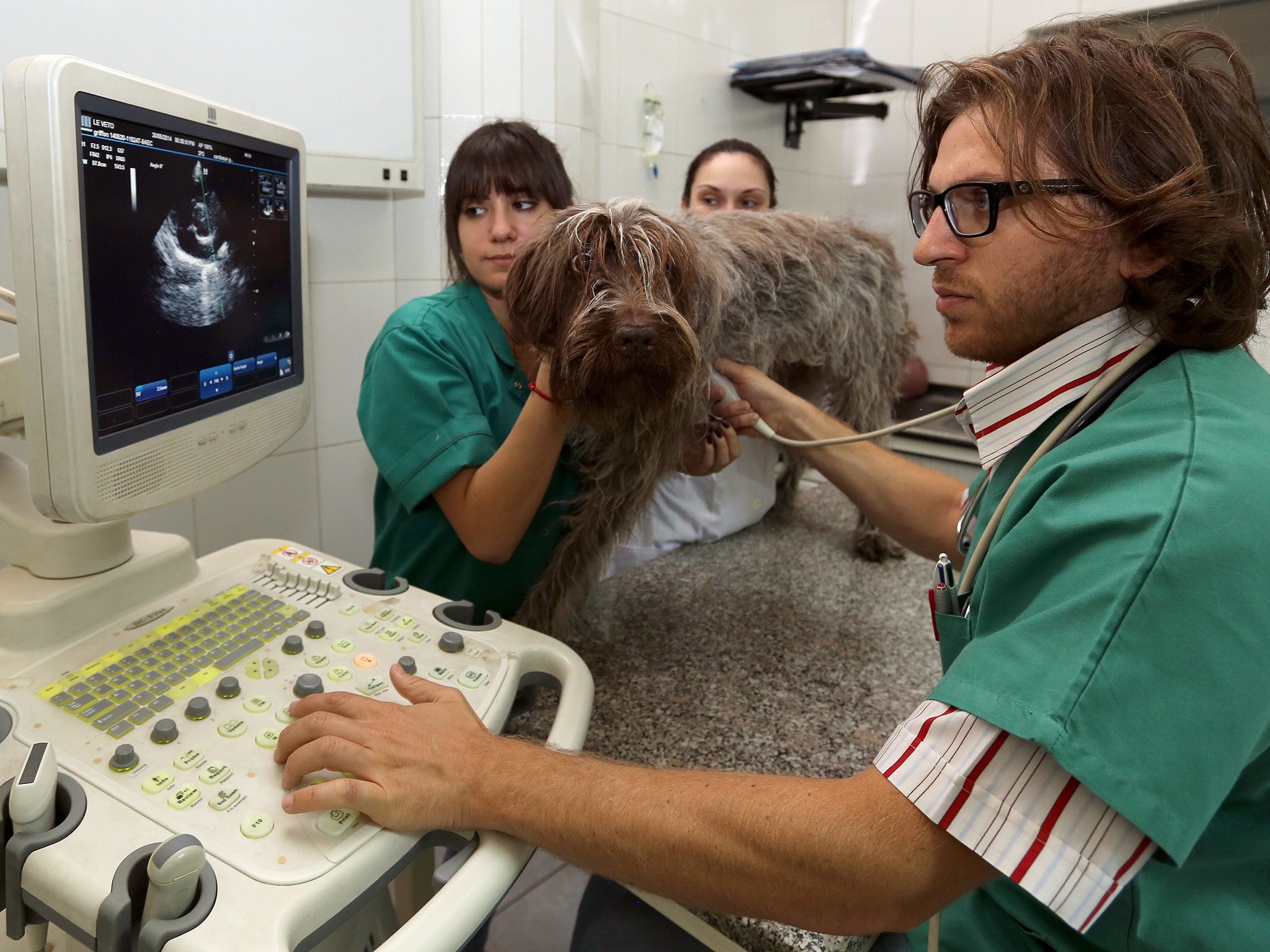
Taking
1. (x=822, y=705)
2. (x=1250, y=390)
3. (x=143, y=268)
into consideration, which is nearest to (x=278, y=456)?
(x=143, y=268)

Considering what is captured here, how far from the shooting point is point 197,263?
806 mm

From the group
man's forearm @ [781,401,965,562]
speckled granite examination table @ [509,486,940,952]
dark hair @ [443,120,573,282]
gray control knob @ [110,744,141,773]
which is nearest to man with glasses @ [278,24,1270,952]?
gray control knob @ [110,744,141,773]

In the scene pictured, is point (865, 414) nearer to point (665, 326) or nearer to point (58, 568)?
point (665, 326)

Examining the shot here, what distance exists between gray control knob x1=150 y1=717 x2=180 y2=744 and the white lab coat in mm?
905

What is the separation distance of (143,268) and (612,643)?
78cm

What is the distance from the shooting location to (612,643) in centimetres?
125

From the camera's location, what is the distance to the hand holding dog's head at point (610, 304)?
91 centimetres

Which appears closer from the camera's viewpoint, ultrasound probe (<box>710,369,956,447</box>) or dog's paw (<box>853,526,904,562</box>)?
ultrasound probe (<box>710,369,956,447</box>)

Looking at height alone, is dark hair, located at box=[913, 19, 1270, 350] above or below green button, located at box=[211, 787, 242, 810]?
above

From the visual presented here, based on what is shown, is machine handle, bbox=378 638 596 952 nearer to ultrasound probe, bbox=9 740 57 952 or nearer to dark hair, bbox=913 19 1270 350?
ultrasound probe, bbox=9 740 57 952

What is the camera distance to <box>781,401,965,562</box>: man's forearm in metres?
1.23

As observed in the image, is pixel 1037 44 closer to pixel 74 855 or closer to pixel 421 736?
pixel 421 736

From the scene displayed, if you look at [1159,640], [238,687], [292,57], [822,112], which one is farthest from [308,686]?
[822,112]

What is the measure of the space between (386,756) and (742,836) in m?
0.28
